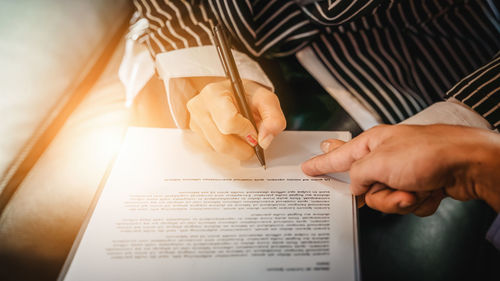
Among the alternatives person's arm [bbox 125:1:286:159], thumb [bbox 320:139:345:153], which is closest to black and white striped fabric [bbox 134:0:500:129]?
person's arm [bbox 125:1:286:159]

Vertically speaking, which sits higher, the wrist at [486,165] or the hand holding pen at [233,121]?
the hand holding pen at [233,121]

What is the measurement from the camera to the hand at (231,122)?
1.22 feet

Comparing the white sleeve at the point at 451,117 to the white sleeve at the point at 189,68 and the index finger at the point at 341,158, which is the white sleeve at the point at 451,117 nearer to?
the index finger at the point at 341,158

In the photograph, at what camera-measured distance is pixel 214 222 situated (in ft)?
1.14

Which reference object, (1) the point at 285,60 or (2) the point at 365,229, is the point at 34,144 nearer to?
(1) the point at 285,60

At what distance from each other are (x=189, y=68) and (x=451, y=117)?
0.44 metres

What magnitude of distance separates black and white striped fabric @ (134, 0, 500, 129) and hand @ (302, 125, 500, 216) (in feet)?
0.47

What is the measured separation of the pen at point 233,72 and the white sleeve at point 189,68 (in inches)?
3.2

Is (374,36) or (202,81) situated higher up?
(374,36)

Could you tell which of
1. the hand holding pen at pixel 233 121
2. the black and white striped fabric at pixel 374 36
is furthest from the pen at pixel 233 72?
the black and white striped fabric at pixel 374 36

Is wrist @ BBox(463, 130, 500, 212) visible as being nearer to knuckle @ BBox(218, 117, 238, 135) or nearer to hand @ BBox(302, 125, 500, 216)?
hand @ BBox(302, 125, 500, 216)

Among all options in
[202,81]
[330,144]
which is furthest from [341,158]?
[202,81]

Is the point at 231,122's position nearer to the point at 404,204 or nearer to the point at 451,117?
the point at 404,204

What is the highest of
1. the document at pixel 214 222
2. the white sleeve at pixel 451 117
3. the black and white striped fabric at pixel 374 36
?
the black and white striped fabric at pixel 374 36
